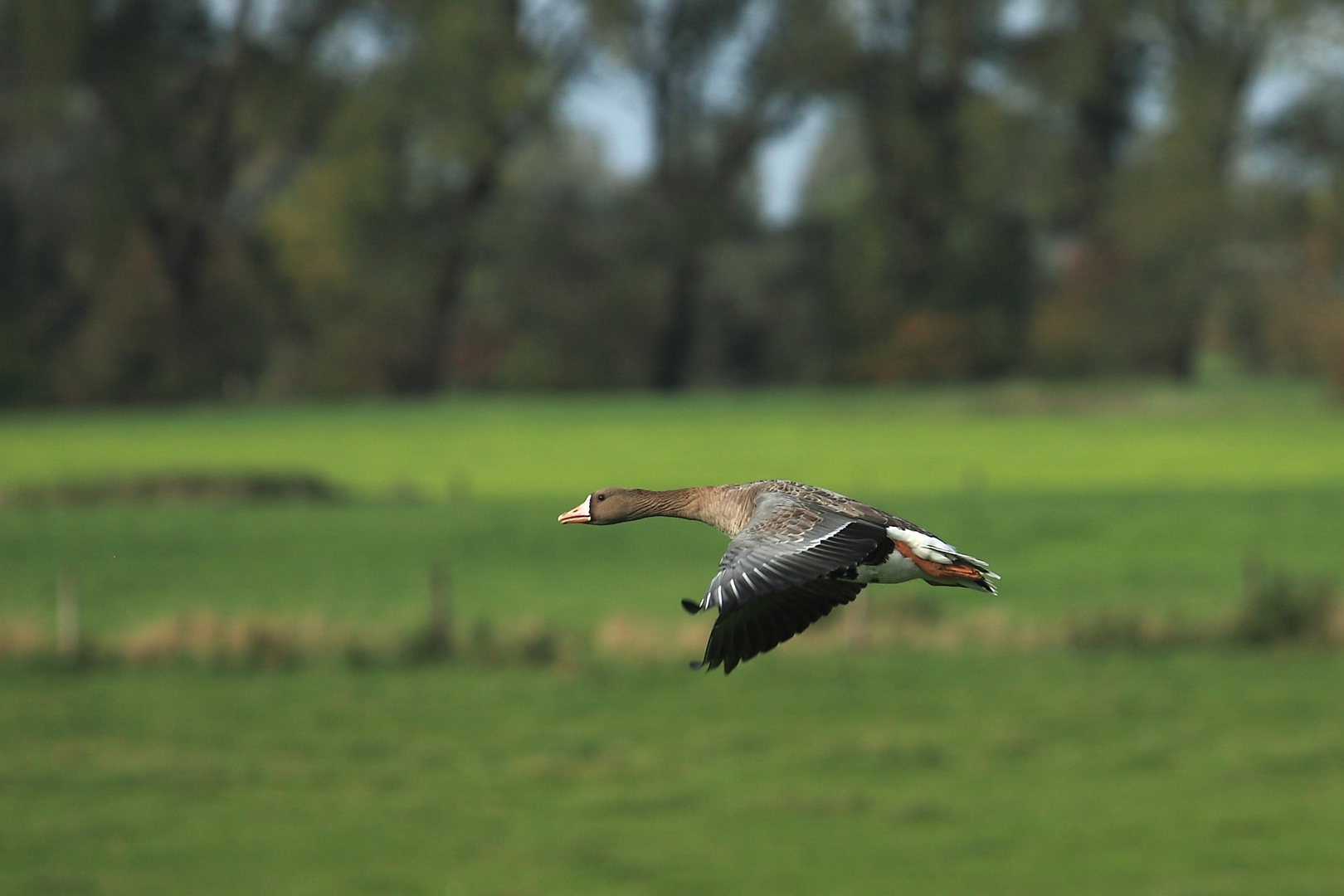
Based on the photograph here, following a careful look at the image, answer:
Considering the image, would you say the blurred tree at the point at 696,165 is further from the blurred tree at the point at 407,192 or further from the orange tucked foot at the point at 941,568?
the orange tucked foot at the point at 941,568

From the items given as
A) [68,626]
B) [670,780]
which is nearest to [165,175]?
[68,626]

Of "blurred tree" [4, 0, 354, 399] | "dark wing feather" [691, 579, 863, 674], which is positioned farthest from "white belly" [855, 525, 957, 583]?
"blurred tree" [4, 0, 354, 399]

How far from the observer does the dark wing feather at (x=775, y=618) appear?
3.75 m

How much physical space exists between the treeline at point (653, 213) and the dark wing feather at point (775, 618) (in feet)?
333

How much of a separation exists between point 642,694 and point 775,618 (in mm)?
117698

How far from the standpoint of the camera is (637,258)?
382 ft

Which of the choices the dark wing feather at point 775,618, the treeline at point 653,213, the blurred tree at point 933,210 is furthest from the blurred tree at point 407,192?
the dark wing feather at point 775,618

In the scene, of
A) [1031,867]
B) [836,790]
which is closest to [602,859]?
[836,790]

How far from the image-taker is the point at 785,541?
10.3ft

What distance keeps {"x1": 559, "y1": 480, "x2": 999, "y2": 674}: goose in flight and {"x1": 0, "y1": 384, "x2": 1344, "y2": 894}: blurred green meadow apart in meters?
89.3

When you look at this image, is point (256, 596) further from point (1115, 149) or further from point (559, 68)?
point (1115, 149)

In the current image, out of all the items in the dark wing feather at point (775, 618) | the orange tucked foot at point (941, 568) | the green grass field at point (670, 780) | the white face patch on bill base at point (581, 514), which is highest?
the white face patch on bill base at point (581, 514)

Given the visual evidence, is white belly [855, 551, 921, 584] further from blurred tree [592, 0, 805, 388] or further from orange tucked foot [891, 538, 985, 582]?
blurred tree [592, 0, 805, 388]

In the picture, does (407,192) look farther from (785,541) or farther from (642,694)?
(785,541)
